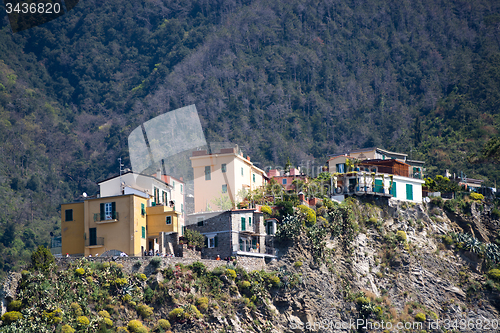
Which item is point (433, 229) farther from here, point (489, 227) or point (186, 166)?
point (186, 166)

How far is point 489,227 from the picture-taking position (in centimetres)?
8869

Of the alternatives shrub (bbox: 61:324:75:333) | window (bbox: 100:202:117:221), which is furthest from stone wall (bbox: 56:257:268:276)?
shrub (bbox: 61:324:75:333)

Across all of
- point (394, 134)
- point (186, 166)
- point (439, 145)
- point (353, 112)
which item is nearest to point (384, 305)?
point (186, 166)

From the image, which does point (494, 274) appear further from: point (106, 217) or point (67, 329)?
point (67, 329)

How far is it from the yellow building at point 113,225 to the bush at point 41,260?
30.2 feet

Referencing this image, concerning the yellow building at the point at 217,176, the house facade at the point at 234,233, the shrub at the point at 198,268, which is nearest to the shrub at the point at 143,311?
the shrub at the point at 198,268

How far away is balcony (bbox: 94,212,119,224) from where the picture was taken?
62.0m

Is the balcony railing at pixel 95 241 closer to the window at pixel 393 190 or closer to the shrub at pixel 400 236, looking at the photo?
the shrub at pixel 400 236

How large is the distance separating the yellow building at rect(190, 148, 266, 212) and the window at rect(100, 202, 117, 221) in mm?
19901

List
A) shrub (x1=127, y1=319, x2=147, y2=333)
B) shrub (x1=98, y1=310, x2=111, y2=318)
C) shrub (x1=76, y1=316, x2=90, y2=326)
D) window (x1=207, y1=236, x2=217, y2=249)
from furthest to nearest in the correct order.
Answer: window (x1=207, y1=236, x2=217, y2=249)
shrub (x1=127, y1=319, x2=147, y2=333)
shrub (x1=98, y1=310, x2=111, y2=318)
shrub (x1=76, y1=316, x2=90, y2=326)

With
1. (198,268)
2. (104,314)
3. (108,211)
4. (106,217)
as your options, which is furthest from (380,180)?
(104,314)

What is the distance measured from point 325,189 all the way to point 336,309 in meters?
15.9

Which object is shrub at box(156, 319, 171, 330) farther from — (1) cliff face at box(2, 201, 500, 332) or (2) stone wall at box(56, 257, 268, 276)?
(2) stone wall at box(56, 257, 268, 276)

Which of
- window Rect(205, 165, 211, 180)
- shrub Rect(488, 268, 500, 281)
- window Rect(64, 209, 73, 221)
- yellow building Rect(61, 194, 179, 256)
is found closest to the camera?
yellow building Rect(61, 194, 179, 256)
